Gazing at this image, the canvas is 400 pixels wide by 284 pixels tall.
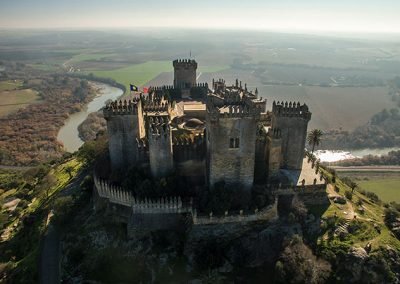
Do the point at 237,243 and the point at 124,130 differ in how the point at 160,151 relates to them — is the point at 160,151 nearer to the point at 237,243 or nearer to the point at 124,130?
the point at 124,130

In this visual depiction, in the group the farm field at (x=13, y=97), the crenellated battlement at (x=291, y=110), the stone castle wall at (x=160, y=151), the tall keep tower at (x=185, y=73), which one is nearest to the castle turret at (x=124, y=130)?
the stone castle wall at (x=160, y=151)

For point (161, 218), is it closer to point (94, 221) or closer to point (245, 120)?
point (94, 221)

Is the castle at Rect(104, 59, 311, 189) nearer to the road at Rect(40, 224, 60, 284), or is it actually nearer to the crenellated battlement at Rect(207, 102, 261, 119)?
the crenellated battlement at Rect(207, 102, 261, 119)

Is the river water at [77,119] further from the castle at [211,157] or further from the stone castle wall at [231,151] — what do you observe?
Result: the stone castle wall at [231,151]

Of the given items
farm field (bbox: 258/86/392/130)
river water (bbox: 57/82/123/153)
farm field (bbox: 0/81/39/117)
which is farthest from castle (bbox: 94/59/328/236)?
farm field (bbox: 0/81/39/117)

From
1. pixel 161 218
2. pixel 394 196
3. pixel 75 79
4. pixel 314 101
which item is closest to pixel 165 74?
pixel 75 79
